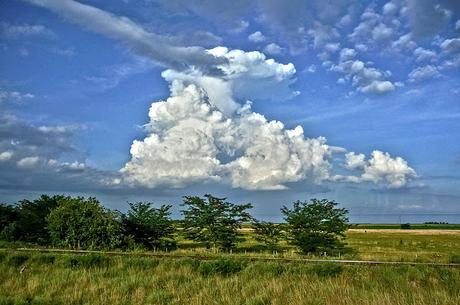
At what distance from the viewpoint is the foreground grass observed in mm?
12141

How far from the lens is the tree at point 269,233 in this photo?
100 ft

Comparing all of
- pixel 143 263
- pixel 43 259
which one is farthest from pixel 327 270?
pixel 43 259

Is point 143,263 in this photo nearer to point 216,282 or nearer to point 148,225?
point 216,282

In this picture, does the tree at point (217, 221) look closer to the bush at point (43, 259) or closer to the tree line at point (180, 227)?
the tree line at point (180, 227)

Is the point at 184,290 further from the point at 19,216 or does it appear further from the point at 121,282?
the point at 19,216

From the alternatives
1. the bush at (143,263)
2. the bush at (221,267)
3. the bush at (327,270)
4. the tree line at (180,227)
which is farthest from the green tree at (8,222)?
the bush at (327,270)

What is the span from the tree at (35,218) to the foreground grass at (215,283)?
1335 centimetres

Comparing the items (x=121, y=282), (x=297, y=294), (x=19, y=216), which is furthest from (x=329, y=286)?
(x=19, y=216)

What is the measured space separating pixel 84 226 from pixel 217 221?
789cm

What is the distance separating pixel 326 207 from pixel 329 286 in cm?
1634

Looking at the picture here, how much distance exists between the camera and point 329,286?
42.9 ft

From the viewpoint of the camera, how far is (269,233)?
102 ft

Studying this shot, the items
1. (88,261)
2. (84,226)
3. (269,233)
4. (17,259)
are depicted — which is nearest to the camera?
(88,261)

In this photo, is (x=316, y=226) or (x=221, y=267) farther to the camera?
(x=316, y=226)
